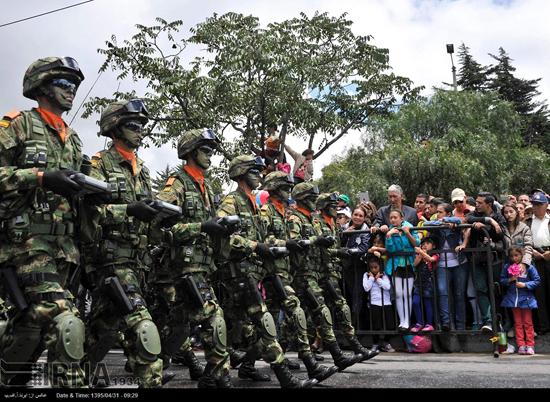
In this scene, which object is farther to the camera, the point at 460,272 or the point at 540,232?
the point at 540,232

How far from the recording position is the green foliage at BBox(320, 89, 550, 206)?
22.4 meters

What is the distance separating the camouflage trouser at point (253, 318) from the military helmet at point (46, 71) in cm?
292

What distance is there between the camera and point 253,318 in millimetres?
5852

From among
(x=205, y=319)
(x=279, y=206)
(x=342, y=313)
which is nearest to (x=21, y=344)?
(x=205, y=319)

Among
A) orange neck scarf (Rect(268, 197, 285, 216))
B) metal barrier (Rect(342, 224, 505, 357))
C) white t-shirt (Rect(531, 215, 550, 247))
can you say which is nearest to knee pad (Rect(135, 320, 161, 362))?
orange neck scarf (Rect(268, 197, 285, 216))

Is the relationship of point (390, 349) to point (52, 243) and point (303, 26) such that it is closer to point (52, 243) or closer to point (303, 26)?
point (52, 243)

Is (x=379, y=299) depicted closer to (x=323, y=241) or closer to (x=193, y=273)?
(x=323, y=241)

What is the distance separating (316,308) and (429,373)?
158cm

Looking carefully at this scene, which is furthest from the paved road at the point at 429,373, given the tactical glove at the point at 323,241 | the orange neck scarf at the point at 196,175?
the orange neck scarf at the point at 196,175

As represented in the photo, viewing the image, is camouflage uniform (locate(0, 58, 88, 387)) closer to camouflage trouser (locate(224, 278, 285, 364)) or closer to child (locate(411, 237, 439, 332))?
camouflage trouser (locate(224, 278, 285, 364))

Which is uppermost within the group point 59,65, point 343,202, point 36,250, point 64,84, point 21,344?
point 59,65

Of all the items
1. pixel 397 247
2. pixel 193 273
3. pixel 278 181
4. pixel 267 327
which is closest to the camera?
pixel 193 273

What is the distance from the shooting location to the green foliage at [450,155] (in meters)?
22.4
